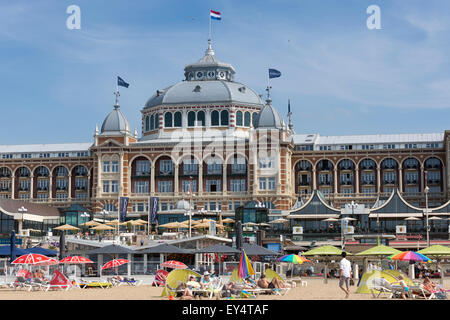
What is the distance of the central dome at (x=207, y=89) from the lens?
12738cm

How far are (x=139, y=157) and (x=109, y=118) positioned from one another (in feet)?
26.1

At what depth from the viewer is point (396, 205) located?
346ft

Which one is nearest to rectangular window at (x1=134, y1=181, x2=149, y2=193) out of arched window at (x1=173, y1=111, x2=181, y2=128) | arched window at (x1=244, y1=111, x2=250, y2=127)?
arched window at (x1=173, y1=111, x2=181, y2=128)

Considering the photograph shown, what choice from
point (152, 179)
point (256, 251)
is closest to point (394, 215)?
point (152, 179)

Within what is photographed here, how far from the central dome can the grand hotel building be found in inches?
8.2

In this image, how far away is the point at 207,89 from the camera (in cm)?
12912

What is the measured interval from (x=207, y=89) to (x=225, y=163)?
47.8 ft

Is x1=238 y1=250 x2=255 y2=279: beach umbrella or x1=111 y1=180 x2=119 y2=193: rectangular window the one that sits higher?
x1=111 y1=180 x2=119 y2=193: rectangular window

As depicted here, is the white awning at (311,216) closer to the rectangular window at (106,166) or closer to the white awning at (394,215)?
the white awning at (394,215)

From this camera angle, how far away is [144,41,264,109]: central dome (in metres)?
127

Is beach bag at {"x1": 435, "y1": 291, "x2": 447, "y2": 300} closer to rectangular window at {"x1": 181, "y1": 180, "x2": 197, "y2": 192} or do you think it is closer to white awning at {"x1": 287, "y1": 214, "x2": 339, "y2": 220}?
white awning at {"x1": 287, "y1": 214, "x2": 339, "y2": 220}

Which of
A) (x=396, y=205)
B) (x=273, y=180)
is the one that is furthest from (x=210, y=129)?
(x=396, y=205)

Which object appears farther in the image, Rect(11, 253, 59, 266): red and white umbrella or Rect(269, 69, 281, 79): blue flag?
Rect(269, 69, 281, 79): blue flag
